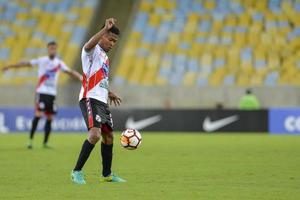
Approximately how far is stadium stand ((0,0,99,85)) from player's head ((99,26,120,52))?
78.3 ft

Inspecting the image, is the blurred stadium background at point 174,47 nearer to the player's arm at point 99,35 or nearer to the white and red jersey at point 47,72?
the white and red jersey at point 47,72

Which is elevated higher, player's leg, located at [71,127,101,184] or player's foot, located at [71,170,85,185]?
player's leg, located at [71,127,101,184]

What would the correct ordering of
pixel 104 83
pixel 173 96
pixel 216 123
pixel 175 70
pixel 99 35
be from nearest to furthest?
pixel 99 35 → pixel 104 83 → pixel 216 123 → pixel 173 96 → pixel 175 70

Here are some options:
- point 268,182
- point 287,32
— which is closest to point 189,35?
point 287,32

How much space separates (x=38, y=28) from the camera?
37594 millimetres

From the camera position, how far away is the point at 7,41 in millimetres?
36781

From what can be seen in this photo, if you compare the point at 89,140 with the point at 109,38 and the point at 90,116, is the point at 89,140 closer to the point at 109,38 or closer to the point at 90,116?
the point at 90,116

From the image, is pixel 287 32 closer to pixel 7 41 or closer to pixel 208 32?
pixel 208 32

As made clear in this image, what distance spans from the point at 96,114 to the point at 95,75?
0.57 meters

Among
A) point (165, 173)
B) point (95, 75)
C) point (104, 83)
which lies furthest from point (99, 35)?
point (165, 173)

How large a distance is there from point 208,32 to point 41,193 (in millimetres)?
27294

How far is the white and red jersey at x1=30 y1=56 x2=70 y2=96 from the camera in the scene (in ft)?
62.8

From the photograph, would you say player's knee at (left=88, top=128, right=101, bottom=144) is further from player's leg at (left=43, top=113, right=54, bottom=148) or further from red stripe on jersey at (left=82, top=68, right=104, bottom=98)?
player's leg at (left=43, top=113, right=54, bottom=148)

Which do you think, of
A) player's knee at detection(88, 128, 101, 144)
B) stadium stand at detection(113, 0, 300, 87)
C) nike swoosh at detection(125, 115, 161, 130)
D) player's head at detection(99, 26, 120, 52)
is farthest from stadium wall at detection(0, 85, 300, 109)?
player's knee at detection(88, 128, 101, 144)
